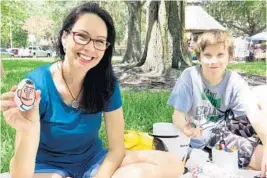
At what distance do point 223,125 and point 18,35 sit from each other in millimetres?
1396

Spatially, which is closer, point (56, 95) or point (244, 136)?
point (56, 95)

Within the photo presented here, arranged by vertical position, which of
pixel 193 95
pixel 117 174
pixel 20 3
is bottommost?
pixel 117 174

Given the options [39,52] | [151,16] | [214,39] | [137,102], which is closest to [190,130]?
[214,39]

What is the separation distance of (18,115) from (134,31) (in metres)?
1.45

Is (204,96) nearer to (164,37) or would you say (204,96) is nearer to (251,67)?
(164,37)

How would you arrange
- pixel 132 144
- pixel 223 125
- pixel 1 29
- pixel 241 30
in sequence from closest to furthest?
pixel 132 144
pixel 223 125
pixel 1 29
pixel 241 30

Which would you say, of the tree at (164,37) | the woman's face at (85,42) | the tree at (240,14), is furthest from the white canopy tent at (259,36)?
the woman's face at (85,42)

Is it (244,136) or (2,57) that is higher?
(2,57)

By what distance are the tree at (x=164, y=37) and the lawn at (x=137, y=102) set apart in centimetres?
20

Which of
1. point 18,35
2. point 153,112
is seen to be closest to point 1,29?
point 18,35

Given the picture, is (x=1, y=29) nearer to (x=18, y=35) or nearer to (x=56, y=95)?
(x=18, y=35)

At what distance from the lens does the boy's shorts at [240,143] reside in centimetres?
211

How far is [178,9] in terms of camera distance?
8.46 ft

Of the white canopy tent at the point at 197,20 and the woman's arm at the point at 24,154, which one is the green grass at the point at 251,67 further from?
the woman's arm at the point at 24,154
